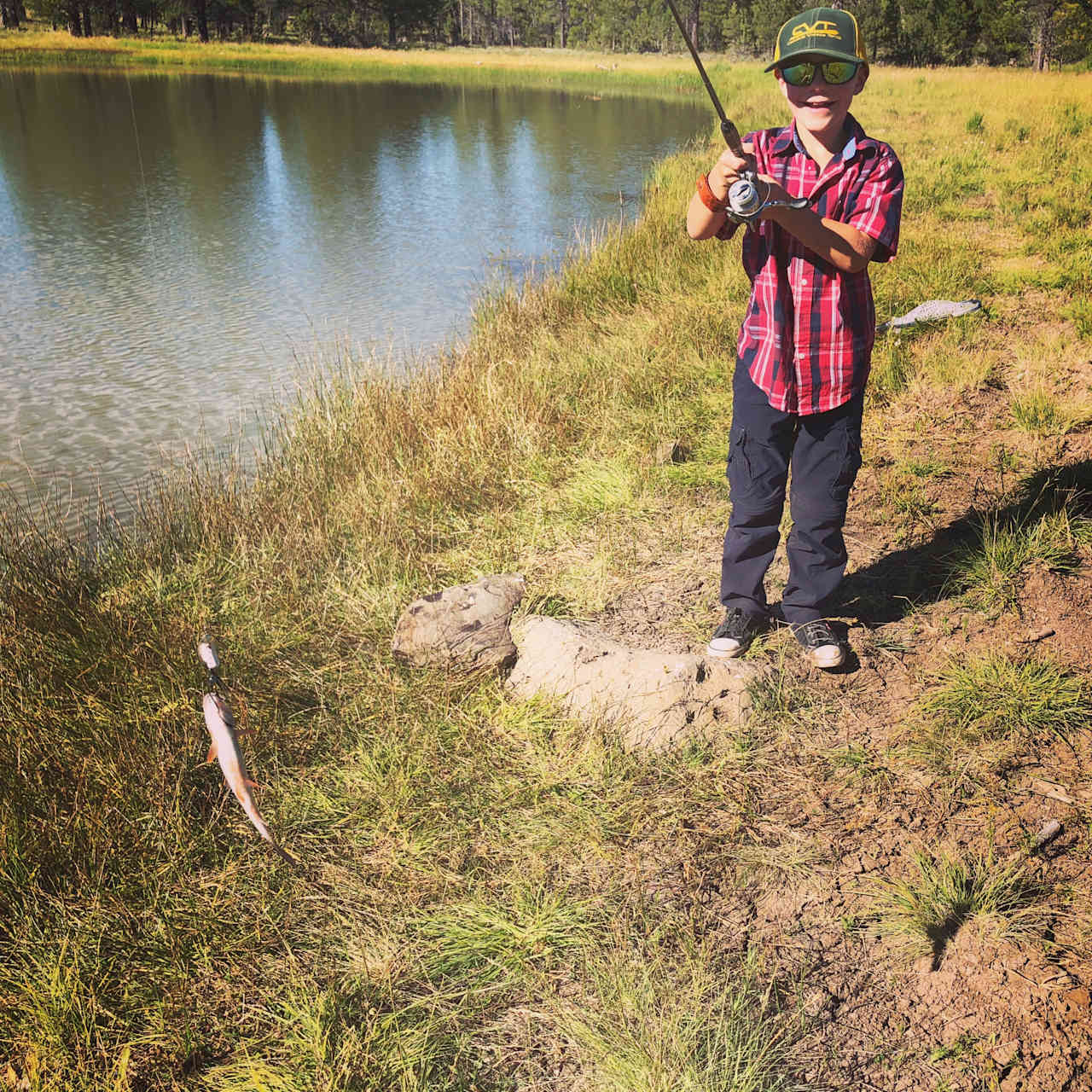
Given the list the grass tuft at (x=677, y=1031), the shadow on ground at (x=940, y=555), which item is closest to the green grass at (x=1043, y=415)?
the shadow on ground at (x=940, y=555)

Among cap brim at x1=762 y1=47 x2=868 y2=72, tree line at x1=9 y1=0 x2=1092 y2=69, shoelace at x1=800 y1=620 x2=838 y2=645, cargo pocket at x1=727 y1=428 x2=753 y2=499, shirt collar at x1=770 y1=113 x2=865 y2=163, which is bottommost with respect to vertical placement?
shoelace at x1=800 y1=620 x2=838 y2=645

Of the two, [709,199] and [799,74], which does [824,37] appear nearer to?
[799,74]

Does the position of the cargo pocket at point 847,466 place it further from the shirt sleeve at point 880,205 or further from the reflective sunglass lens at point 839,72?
the reflective sunglass lens at point 839,72

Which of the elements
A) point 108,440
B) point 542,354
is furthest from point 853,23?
point 108,440

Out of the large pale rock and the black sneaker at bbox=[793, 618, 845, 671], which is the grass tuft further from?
the black sneaker at bbox=[793, 618, 845, 671]

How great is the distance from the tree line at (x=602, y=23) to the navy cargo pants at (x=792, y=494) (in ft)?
65.1

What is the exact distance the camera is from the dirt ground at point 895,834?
1.89 m

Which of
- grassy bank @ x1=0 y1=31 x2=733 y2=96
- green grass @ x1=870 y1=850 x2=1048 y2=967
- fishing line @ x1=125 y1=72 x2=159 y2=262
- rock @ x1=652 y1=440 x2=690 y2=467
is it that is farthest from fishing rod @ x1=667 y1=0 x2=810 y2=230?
grassy bank @ x1=0 y1=31 x2=733 y2=96

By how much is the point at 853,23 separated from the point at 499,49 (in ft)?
259

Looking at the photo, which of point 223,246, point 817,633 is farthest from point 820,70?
point 223,246

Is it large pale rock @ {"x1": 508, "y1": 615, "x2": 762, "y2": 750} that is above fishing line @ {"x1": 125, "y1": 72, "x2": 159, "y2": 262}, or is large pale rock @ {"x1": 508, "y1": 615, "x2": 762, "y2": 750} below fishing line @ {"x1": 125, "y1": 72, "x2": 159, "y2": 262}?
below

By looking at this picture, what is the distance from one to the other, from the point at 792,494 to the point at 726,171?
992 mm

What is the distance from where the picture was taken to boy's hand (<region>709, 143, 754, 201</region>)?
7.93 ft

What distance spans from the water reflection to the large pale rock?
3.23 meters
